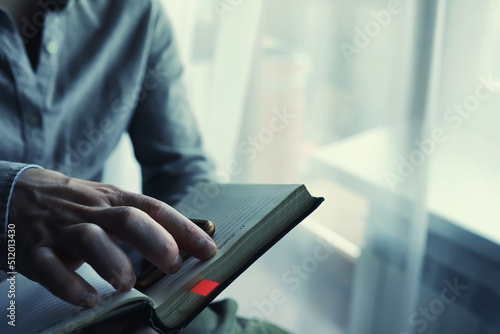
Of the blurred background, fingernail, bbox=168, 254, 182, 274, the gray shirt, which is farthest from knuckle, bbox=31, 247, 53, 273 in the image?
the blurred background

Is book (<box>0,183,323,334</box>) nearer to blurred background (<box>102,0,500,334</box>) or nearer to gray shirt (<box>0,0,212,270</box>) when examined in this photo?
gray shirt (<box>0,0,212,270</box>)

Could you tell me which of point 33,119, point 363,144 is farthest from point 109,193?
point 363,144

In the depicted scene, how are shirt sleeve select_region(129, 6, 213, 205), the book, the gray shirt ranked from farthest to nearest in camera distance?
shirt sleeve select_region(129, 6, 213, 205) < the gray shirt < the book

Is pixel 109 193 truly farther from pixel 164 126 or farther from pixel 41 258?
pixel 164 126

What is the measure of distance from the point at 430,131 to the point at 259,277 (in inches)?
25.7

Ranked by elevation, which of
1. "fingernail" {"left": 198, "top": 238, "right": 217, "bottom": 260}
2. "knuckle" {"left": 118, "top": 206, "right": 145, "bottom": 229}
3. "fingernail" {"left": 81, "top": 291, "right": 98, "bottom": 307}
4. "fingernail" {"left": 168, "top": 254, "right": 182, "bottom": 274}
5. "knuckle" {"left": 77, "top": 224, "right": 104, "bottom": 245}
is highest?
"knuckle" {"left": 118, "top": 206, "right": 145, "bottom": 229}

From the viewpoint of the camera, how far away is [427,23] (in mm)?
775

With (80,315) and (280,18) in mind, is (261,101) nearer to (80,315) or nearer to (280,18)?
(280,18)

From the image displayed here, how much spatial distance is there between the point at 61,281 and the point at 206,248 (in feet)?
→ 0.42

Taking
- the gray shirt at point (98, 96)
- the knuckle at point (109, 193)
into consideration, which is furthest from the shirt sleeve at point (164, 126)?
the knuckle at point (109, 193)

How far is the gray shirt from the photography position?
0.75 m

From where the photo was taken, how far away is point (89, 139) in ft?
2.76

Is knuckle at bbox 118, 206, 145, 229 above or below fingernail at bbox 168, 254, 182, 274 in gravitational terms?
above

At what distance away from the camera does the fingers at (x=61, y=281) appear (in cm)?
40
